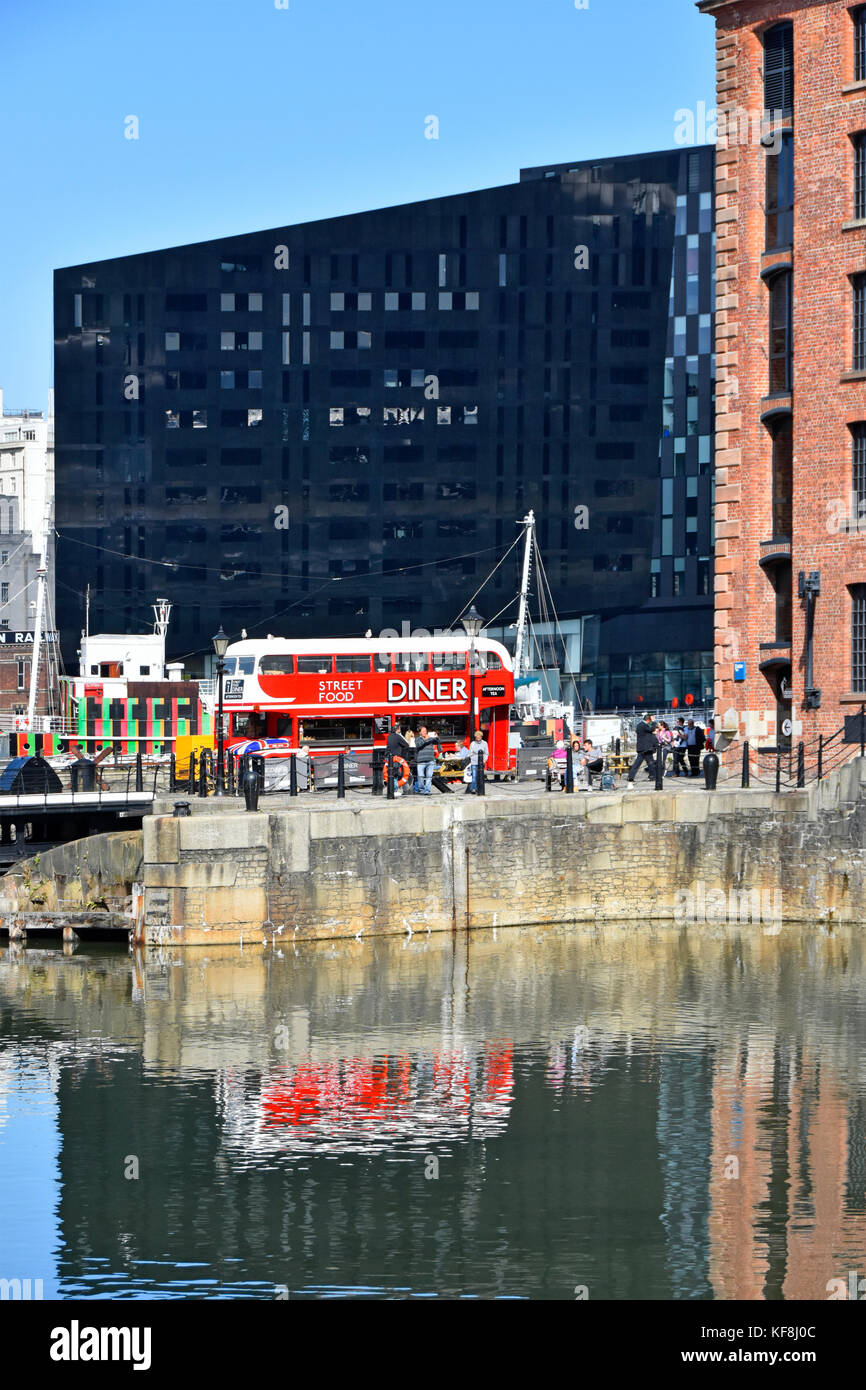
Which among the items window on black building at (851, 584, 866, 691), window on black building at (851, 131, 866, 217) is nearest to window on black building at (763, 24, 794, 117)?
window on black building at (851, 131, 866, 217)

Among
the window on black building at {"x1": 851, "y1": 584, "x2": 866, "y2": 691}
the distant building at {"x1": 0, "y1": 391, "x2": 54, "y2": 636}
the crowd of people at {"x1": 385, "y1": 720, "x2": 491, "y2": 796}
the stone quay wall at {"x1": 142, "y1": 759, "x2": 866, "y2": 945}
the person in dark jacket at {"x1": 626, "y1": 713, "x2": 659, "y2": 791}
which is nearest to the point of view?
the stone quay wall at {"x1": 142, "y1": 759, "x2": 866, "y2": 945}

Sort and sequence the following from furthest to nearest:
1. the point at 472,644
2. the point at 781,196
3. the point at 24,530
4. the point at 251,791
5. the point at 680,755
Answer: the point at 24,530, the point at 472,644, the point at 680,755, the point at 781,196, the point at 251,791

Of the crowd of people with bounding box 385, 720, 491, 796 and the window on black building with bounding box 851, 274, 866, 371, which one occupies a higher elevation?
the window on black building with bounding box 851, 274, 866, 371

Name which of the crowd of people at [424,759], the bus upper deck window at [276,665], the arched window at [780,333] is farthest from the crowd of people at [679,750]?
the bus upper deck window at [276,665]

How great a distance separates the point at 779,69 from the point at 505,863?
19.3m

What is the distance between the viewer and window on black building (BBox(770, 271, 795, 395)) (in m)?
44.2

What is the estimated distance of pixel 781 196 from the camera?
4409 cm

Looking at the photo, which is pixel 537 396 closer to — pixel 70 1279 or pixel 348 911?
pixel 348 911

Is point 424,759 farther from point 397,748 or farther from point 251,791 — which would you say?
point 251,791

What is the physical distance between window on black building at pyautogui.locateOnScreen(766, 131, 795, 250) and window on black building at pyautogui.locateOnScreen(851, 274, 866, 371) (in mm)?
2173

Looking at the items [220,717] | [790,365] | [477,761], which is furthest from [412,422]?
[477,761]

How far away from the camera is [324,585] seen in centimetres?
12400

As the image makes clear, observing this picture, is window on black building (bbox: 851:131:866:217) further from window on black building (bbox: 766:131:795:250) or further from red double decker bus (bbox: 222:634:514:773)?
red double decker bus (bbox: 222:634:514:773)

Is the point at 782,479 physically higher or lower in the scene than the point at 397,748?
higher
